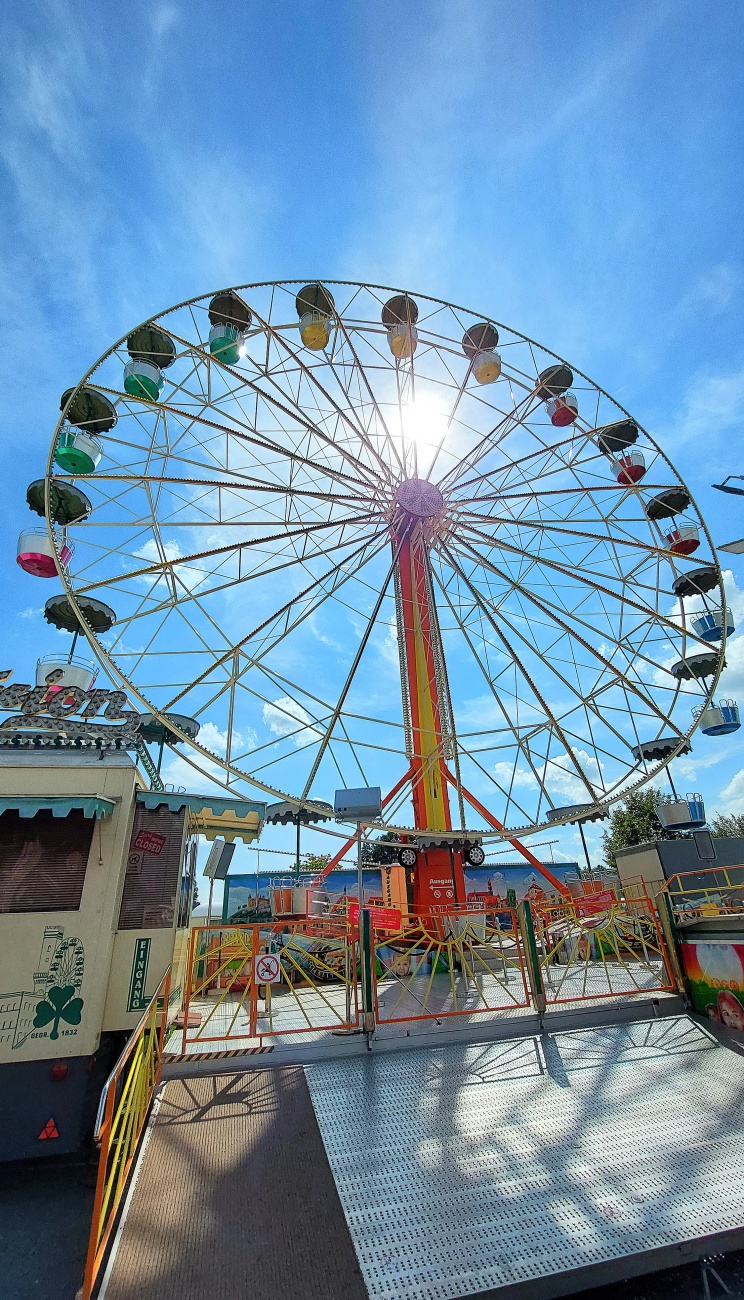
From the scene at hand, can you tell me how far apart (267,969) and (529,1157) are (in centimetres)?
427

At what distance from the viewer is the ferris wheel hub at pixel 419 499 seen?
16.8 metres

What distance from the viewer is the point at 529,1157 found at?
17.4 feet

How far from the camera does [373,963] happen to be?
827cm

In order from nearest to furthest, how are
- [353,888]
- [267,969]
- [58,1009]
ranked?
[267,969], [58,1009], [353,888]

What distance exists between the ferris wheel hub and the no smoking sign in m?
12.1

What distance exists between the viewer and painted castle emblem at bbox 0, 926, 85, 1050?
888cm

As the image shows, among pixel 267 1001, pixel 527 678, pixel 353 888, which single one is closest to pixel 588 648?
pixel 527 678

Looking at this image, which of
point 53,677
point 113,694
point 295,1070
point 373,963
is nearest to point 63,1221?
point 295,1070

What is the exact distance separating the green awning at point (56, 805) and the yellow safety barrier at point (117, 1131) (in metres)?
3.62

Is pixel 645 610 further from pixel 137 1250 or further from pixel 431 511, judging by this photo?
pixel 137 1250

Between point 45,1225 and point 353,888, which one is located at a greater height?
point 353,888

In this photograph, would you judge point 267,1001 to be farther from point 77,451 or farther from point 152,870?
point 77,451

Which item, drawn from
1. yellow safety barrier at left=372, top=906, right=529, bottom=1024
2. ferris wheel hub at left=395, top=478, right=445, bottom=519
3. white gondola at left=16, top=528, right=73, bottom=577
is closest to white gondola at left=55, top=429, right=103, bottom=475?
white gondola at left=16, top=528, right=73, bottom=577

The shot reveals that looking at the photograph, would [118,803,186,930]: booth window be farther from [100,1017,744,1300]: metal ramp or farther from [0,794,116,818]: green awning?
[100,1017,744,1300]: metal ramp
